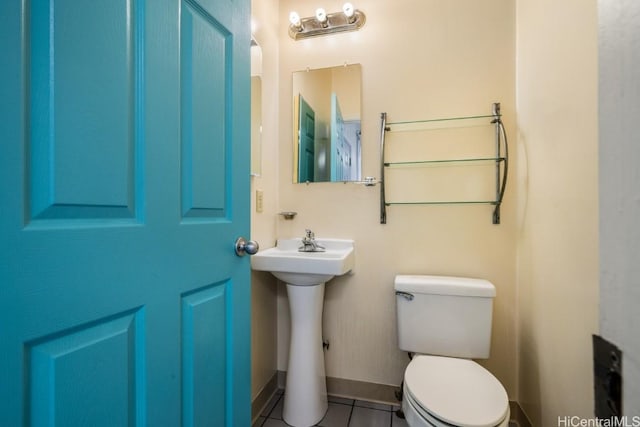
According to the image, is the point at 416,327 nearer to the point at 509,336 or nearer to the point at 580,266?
the point at 509,336

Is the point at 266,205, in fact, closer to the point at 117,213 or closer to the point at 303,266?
the point at 303,266

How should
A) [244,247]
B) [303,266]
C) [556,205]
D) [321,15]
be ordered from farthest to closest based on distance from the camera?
[321,15], [303,266], [556,205], [244,247]

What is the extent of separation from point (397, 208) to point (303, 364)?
3.20ft

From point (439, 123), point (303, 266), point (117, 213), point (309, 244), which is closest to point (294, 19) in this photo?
point (439, 123)

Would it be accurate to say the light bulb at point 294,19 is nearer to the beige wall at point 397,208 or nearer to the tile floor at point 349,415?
the beige wall at point 397,208

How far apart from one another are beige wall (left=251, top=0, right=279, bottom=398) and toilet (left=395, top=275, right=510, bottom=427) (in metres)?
0.74

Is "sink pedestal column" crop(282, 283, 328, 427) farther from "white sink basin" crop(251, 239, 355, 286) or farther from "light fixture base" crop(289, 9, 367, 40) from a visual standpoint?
"light fixture base" crop(289, 9, 367, 40)

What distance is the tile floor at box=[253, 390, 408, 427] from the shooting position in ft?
4.75

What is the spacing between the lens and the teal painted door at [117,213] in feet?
1.44

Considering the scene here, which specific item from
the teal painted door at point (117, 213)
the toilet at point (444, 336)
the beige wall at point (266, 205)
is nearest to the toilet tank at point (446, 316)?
the toilet at point (444, 336)

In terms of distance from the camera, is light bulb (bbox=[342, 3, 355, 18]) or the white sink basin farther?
light bulb (bbox=[342, 3, 355, 18])

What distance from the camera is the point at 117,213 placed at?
0.58 meters

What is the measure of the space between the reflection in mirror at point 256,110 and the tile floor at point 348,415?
1.29 metres

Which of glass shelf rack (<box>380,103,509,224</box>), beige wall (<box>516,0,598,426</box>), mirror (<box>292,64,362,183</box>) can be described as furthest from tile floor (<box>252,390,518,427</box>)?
mirror (<box>292,64,362,183</box>)
